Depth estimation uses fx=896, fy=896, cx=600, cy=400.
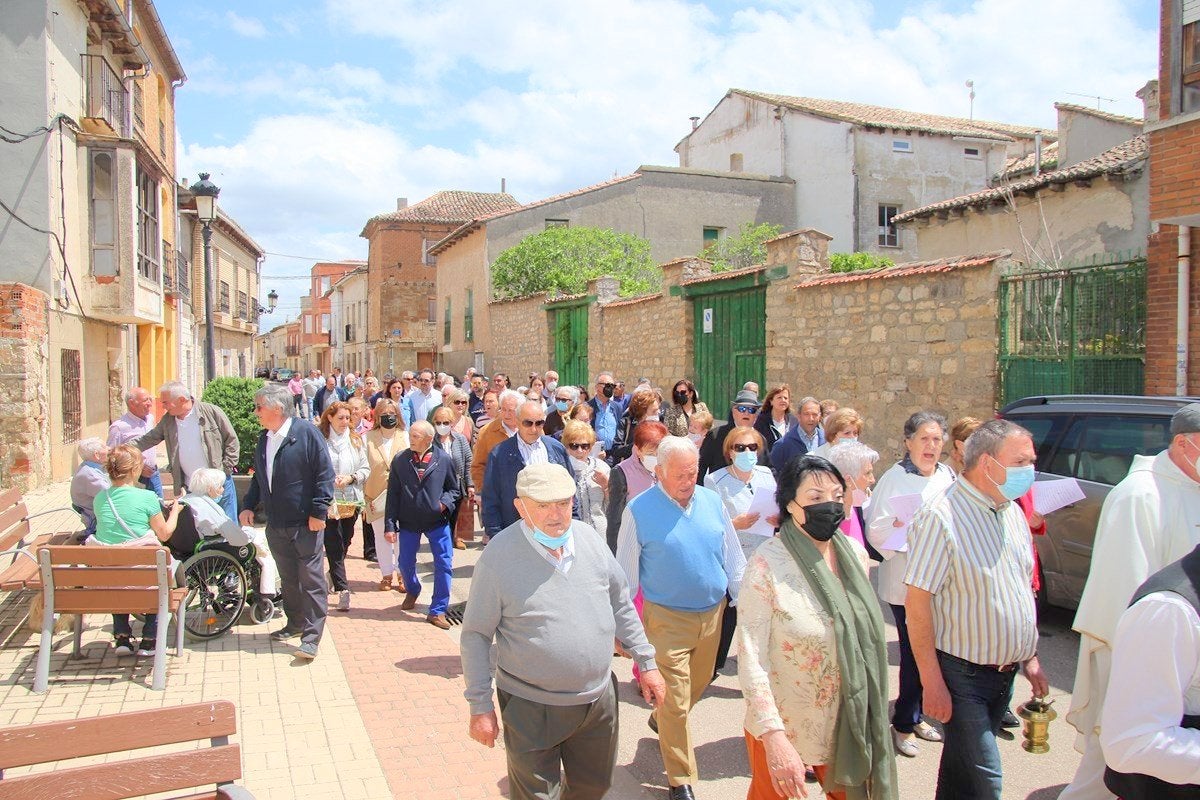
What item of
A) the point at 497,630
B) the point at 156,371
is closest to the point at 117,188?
the point at 156,371

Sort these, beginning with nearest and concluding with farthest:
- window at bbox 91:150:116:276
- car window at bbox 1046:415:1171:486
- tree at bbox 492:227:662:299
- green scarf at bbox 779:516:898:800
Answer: green scarf at bbox 779:516:898:800, car window at bbox 1046:415:1171:486, window at bbox 91:150:116:276, tree at bbox 492:227:662:299

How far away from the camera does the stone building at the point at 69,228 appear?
42.1 feet

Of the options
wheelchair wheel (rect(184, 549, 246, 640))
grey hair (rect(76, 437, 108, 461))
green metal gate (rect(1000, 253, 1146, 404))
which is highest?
green metal gate (rect(1000, 253, 1146, 404))

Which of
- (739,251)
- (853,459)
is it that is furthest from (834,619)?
(739,251)

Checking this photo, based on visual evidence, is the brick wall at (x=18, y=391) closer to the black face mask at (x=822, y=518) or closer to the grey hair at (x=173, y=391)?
the grey hair at (x=173, y=391)

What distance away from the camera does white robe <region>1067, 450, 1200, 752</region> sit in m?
3.32

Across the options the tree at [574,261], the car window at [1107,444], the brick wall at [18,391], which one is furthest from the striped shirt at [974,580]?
the tree at [574,261]

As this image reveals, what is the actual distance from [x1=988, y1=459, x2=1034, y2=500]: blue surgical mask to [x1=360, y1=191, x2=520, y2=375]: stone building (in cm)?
4311

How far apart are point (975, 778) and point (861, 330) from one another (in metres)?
8.86

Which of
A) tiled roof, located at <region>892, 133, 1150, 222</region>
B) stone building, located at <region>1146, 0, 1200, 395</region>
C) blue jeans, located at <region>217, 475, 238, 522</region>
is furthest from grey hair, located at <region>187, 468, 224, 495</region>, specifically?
tiled roof, located at <region>892, 133, 1150, 222</region>

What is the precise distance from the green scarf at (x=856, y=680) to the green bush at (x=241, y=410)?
1009cm

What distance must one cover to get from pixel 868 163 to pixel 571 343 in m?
12.4

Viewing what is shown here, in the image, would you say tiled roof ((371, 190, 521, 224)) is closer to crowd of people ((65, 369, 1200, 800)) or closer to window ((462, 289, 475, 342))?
window ((462, 289, 475, 342))

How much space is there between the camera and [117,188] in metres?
15.2
